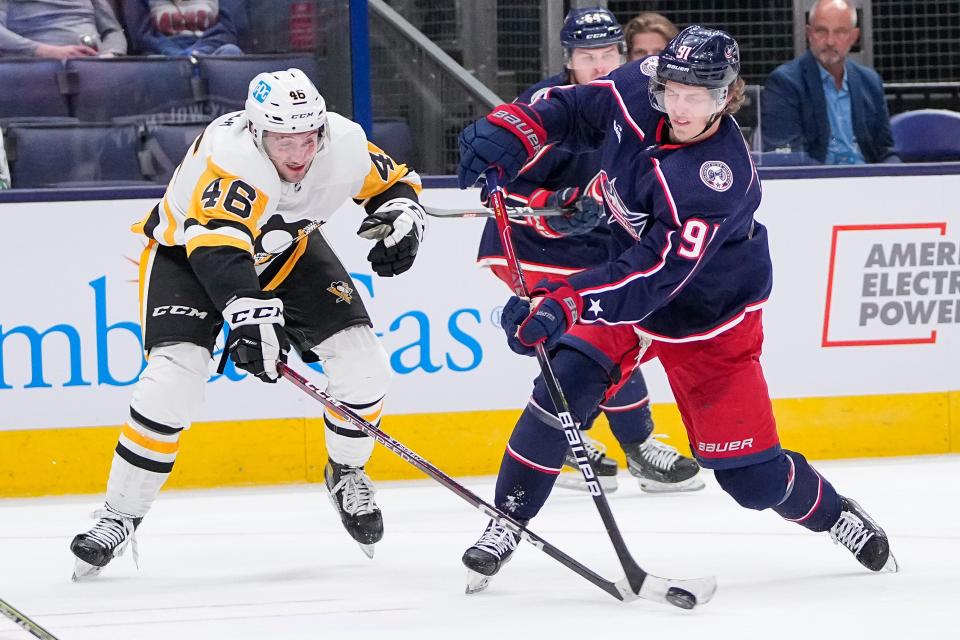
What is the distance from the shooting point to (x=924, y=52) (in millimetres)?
5883

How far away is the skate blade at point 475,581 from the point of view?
9.53ft

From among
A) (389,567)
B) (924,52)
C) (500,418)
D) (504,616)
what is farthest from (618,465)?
(924,52)

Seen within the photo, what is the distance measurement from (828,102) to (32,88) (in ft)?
8.18

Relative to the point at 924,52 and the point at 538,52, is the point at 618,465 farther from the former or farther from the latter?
the point at 924,52

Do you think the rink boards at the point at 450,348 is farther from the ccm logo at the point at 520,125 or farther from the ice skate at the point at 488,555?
the ice skate at the point at 488,555

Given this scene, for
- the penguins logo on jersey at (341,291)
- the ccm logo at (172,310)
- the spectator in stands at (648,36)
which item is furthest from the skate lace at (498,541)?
the spectator in stands at (648,36)

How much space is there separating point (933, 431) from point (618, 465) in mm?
975

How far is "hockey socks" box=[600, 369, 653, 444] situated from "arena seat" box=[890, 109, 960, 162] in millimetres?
1341

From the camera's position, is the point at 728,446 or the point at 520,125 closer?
the point at 728,446

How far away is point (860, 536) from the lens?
9.73ft

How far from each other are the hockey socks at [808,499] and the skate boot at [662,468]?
3.56 ft

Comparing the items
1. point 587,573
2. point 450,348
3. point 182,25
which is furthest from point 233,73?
point 587,573

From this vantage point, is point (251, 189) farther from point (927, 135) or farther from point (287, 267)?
point (927, 135)

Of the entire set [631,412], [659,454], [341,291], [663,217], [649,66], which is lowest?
[659,454]
